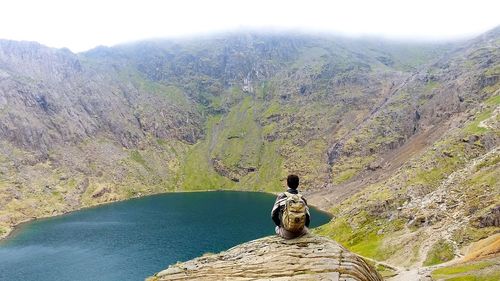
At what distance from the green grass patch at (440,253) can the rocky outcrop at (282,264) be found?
89.9m

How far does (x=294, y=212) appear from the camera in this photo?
21.4 metres

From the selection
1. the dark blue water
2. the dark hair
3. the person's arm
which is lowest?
the dark blue water

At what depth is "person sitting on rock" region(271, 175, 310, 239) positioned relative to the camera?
21.4m

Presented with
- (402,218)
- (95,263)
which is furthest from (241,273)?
(95,263)

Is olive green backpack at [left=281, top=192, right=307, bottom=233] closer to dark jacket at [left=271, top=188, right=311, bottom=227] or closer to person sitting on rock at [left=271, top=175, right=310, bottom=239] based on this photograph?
person sitting on rock at [left=271, top=175, right=310, bottom=239]

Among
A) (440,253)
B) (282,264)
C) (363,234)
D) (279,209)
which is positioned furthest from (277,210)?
(363,234)

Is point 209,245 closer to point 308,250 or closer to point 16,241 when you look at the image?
point 16,241

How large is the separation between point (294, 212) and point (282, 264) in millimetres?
2565

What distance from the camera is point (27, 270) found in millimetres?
141125

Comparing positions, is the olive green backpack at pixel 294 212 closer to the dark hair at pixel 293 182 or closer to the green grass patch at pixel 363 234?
the dark hair at pixel 293 182

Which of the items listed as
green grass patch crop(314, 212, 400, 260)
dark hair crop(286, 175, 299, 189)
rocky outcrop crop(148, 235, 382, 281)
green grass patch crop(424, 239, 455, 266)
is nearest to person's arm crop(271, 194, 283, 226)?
dark hair crop(286, 175, 299, 189)

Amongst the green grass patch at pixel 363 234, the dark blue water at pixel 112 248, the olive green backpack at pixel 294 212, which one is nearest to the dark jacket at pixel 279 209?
the olive green backpack at pixel 294 212

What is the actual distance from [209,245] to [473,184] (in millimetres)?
91558

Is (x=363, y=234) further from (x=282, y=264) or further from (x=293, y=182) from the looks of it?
(x=282, y=264)
